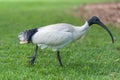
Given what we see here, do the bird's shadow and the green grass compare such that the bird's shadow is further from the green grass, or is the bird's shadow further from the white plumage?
the white plumage

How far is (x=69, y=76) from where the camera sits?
7738mm

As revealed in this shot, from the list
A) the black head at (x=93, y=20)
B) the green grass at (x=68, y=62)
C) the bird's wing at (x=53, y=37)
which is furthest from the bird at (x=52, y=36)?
the green grass at (x=68, y=62)

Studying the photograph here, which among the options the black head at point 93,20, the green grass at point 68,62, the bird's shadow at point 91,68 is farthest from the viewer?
the black head at point 93,20

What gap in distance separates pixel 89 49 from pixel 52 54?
1.22 meters

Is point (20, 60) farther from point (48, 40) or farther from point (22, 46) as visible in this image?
point (22, 46)

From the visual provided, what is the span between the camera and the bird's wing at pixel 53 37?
8.30 meters

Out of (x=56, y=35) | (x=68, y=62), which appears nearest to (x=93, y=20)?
(x=56, y=35)

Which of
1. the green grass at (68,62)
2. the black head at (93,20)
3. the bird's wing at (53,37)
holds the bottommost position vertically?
the green grass at (68,62)

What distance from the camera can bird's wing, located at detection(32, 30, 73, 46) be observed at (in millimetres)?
8297

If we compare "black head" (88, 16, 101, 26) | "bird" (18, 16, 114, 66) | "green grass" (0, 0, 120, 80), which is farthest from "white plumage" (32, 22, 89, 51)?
"green grass" (0, 0, 120, 80)

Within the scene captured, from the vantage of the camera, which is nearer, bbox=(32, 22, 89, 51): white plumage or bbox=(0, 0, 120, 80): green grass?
bbox=(0, 0, 120, 80): green grass

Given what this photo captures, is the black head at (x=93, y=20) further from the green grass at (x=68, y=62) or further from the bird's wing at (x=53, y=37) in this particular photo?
the green grass at (x=68, y=62)

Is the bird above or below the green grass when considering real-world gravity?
above

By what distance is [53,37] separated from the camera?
8.30 metres
